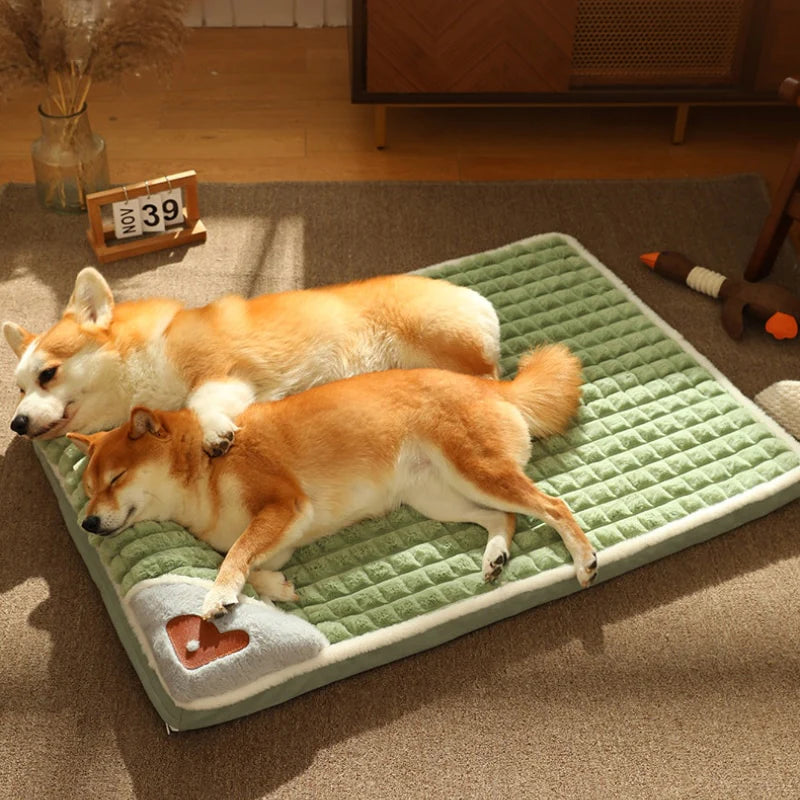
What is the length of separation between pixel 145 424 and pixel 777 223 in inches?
62.4

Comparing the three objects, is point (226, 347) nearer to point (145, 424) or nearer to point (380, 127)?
point (145, 424)

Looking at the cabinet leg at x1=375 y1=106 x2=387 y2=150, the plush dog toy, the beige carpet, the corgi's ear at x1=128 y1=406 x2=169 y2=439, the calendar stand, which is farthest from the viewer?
the cabinet leg at x1=375 y1=106 x2=387 y2=150

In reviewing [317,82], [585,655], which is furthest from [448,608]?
[317,82]

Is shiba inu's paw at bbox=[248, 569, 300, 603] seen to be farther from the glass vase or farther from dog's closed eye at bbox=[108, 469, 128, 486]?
the glass vase

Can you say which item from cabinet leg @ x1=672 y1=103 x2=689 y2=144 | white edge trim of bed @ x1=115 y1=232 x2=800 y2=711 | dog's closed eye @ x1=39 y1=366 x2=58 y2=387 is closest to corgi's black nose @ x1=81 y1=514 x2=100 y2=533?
white edge trim of bed @ x1=115 y1=232 x2=800 y2=711

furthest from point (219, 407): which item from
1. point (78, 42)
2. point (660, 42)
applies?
point (660, 42)

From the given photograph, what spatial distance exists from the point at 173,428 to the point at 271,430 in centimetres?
17

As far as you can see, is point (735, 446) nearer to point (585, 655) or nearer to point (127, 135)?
point (585, 655)

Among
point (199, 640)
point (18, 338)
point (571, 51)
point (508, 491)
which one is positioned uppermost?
point (571, 51)

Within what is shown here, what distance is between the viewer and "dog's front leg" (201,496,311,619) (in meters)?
1.72

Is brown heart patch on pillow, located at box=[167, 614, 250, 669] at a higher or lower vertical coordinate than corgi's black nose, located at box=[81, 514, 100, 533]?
lower

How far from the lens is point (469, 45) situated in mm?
2889

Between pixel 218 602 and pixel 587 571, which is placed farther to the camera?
pixel 587 571

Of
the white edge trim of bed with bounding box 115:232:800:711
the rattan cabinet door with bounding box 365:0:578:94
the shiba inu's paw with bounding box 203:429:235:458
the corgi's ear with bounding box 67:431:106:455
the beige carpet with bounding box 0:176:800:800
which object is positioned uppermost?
the rattan cabinet door with bounding box 365:0:578:94
